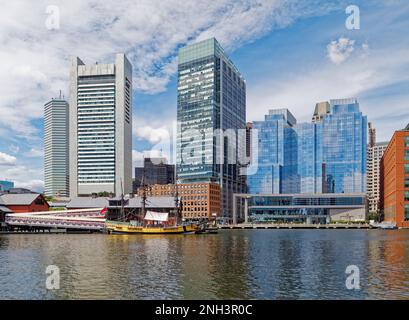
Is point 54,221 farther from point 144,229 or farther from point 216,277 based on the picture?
point 216,277

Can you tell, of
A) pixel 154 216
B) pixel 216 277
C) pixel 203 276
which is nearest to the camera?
pixel 216 277

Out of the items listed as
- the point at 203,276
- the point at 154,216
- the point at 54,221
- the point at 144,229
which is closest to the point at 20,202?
the point at 54,221

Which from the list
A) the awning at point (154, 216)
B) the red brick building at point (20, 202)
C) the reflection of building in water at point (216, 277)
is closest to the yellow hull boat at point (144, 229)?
the awning at point (154, 216)

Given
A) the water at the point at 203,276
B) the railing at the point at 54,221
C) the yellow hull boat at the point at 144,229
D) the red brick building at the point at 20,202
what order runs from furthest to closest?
the red brick building at the point at 20,202 → the railing at the point at 54,221 → the yellow hull boat at the point at 144,229 → the water at the point at 203,276

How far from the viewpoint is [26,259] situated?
67438 millimetres

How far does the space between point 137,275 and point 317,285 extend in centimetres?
2089

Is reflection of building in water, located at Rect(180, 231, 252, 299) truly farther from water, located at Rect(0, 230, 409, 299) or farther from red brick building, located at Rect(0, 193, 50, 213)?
red brick building, located at Rect(0, 193, 50, 213)

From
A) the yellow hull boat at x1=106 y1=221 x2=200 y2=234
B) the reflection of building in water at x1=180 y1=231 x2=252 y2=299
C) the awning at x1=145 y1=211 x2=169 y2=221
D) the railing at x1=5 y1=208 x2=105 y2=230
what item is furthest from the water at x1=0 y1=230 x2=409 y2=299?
the railing at x1=5 y1=208 x2=105 y2=230

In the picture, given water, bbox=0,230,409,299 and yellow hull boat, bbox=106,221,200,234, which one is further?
yellow hull boat, bbox=106,221,200,234

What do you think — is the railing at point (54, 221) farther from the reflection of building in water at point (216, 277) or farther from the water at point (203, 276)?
the reflection of building in water at point (216, 277)

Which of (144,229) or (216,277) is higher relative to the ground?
(216,277)

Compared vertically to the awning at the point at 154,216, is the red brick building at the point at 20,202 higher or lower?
higher

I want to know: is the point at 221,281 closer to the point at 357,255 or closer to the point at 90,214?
the point at 357,255
